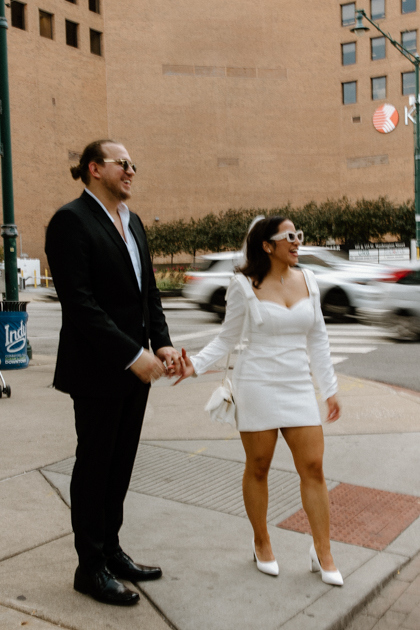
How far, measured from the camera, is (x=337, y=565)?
333 cm

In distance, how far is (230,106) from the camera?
178 ft

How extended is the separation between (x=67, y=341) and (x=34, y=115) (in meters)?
49.9


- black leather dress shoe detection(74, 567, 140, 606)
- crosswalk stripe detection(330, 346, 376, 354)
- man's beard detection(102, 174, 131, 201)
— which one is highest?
man's beard detection(102, 174, 131, 201)

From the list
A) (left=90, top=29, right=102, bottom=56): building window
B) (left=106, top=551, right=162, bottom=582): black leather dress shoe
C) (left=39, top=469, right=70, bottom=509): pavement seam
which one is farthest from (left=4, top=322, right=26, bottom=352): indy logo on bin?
(left=90, top=29, right=102, bottom=56): building window

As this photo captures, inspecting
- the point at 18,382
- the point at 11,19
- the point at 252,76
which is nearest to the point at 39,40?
the point at 11,19

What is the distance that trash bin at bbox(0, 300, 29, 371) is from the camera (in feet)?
30.8

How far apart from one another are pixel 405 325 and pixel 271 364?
389 inches

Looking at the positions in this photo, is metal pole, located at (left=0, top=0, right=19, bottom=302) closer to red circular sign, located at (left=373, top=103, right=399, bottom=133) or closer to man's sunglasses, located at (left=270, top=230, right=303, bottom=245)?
man's sunglasses, located at (left=270, top=230, right=303, bottom=245)

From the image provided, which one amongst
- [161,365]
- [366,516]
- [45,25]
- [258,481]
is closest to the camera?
[161,365]

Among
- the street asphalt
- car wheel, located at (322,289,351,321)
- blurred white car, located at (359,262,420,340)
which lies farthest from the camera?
car wheel, located at (322,289,351,321)

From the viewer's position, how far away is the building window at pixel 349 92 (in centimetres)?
5334

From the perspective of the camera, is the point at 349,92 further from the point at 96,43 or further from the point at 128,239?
the point at 128,239

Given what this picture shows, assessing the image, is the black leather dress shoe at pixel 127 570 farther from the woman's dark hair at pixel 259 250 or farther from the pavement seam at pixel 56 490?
the woman's dark hair at pixel 259 250

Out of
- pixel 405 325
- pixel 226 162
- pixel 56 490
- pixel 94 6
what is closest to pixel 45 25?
pixel 94 6
